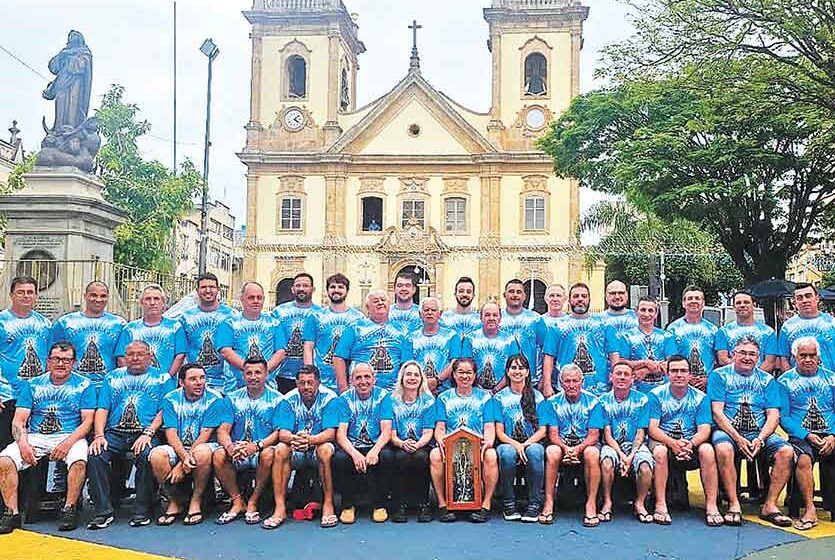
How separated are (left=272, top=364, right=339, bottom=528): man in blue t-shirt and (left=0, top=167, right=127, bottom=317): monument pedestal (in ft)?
15.0

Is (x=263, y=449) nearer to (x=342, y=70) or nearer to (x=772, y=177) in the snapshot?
(x=772, y=177)

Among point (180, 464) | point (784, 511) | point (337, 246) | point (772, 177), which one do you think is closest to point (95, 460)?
point (180, 464)

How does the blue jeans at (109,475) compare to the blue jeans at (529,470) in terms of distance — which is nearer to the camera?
the blue jeans at (109,475)

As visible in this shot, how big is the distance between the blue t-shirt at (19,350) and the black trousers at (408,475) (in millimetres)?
2574

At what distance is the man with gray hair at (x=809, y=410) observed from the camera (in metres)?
6.42

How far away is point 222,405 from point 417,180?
31.2 meters

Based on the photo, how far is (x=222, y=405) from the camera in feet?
21.2

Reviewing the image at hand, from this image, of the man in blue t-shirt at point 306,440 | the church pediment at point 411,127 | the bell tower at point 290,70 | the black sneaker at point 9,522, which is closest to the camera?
the black sneaker at point 9,522

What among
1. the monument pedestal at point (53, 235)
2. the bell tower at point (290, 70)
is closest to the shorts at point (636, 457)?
the monument pedestal at point (53, 235)

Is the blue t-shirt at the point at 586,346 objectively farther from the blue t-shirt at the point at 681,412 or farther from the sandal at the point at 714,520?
the sandal at the point at 714,520

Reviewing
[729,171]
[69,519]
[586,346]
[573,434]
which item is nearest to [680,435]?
[573,434]

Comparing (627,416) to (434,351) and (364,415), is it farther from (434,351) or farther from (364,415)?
(364,415)

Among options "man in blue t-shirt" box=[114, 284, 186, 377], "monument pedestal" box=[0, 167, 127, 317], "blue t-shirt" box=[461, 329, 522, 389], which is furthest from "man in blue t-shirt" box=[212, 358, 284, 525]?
"monument pedestal" box=[0, 167, 127, 317]

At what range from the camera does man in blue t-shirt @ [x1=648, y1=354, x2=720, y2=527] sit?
6387 millimetres
